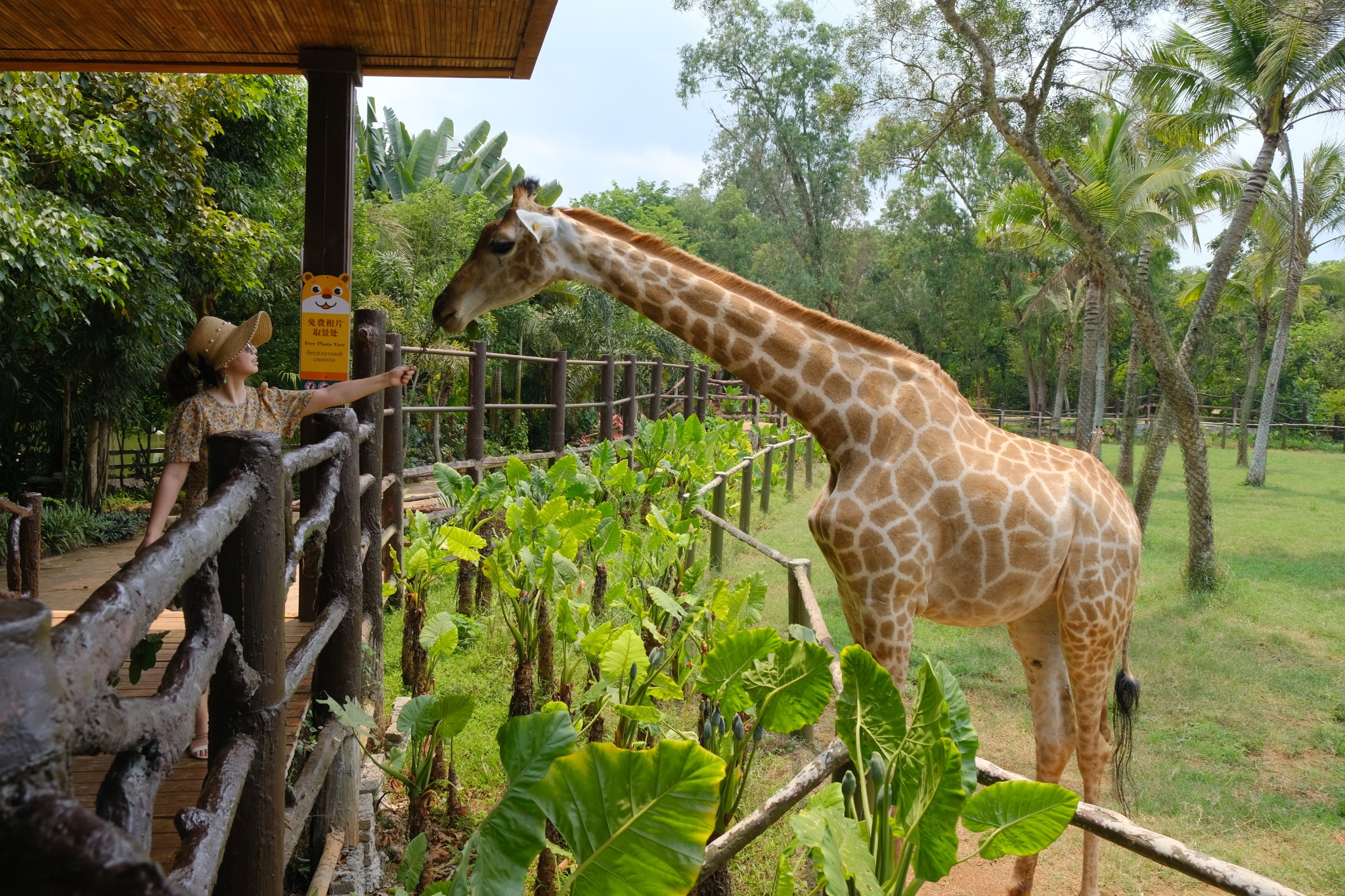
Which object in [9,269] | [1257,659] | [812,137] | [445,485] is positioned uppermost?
[812,137]

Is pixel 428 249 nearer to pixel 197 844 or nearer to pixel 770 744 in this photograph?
pixel 770 744

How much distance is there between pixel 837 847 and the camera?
5.43 feet

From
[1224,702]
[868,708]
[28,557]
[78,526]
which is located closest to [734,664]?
[868,708]

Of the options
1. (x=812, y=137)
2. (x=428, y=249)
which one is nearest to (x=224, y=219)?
(x=428, y=249)

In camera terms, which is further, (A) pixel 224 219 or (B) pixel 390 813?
(A) pixel 224 219

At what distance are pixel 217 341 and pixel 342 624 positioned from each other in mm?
891

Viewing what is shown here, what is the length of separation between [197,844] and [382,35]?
2687 millimetres

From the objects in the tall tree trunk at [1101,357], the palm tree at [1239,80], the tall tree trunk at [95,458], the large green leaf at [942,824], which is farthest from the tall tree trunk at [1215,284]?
the tall tree trunk at [95,458]

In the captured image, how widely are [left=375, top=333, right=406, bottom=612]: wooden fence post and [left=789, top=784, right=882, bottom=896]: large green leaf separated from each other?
12.1 feet

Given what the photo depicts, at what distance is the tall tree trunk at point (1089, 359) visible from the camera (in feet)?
46.1

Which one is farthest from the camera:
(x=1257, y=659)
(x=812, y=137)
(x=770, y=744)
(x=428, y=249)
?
(x=812, y=137)

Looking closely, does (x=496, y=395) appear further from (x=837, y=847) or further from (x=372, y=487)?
(x=837, y=847)

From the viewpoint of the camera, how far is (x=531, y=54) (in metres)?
3.10

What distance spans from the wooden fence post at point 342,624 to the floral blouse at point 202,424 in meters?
0.20
